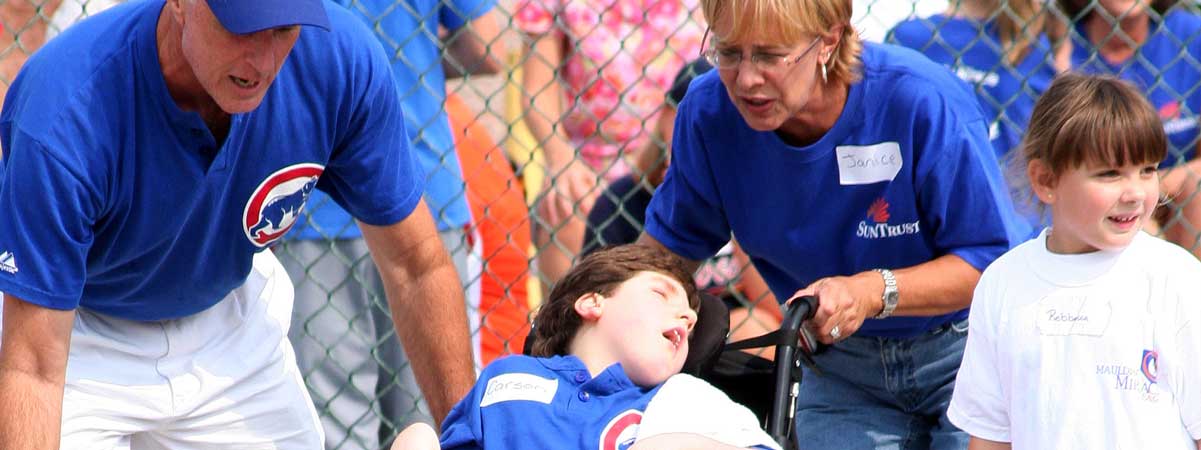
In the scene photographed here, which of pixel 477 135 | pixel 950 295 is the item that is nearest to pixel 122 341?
pixel 950 295

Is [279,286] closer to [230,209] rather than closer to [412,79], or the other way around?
[230,209]

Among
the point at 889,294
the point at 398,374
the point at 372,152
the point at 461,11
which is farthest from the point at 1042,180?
the point at 398,374

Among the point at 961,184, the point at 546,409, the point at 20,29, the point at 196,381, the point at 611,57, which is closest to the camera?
the point at 546,409

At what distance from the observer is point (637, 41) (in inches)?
210

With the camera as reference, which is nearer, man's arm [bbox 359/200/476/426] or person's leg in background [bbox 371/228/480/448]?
man's arm [bbox 359/200/476/426]

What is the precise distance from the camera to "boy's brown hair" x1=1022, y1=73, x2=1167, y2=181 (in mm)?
2828

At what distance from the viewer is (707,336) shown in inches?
124

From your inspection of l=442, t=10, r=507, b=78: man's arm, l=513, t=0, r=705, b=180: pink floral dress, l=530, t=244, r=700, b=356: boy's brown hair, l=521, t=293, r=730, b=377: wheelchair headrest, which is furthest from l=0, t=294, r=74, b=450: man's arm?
l=513, t=0, r=705, b=180: pink floral dress

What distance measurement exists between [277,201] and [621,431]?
0.86 metres

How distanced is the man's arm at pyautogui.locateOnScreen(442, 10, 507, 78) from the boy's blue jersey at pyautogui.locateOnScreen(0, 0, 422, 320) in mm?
1417

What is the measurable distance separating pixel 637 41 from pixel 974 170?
2232 mm

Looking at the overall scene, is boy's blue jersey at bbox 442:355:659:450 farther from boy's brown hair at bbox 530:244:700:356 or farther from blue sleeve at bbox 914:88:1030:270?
blue sleeve at bbox 914:88:1030:270

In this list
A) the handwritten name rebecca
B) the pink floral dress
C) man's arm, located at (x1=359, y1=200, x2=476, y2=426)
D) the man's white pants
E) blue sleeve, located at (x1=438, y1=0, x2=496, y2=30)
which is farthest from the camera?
the pink floral dress

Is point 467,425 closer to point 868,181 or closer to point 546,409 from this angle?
point 546,409
